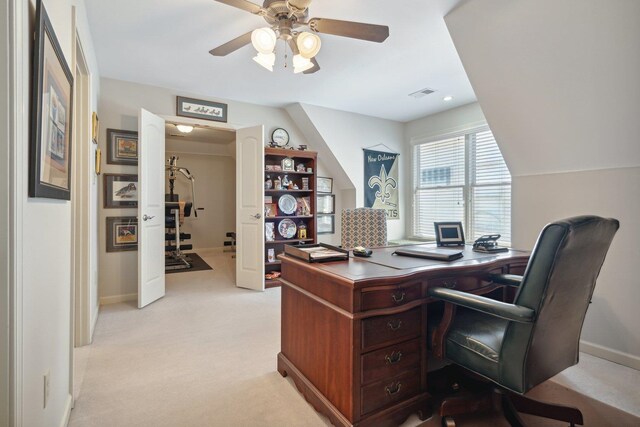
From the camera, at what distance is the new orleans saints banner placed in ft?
16.3

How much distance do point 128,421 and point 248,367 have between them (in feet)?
2.36

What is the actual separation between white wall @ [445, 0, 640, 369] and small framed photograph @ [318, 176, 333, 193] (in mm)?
2714

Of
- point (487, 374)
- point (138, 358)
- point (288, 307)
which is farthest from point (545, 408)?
point (138, 358)

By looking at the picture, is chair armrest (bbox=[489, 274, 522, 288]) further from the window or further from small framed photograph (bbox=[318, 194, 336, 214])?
small framed photograph (bbox=[318, 194, 336, 214])

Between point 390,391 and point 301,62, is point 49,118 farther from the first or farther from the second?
point 390,391

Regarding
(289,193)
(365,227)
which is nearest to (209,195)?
(289,193)

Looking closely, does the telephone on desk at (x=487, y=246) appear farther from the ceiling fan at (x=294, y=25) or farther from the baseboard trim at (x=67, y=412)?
the baseboard trim at (x=67, y=412)

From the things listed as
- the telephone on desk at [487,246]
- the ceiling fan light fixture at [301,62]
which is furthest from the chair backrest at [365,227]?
the ceiling fan light fixture at [301,62]

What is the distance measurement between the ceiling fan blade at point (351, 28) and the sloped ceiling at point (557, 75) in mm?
729

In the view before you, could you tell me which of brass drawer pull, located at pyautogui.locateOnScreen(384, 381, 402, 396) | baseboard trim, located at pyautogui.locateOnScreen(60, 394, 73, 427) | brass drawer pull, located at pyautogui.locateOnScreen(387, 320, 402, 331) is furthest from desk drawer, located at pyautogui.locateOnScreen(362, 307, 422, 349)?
baseboard trim, located at pyautogui.locateOnScreen(60, 394, 73, 427)

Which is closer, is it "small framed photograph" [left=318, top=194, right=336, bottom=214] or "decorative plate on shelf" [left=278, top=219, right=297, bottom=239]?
"decorative plate on shelf" [left=278, top=219, right=297, bottom=239]

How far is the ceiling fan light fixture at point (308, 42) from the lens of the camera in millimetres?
2016

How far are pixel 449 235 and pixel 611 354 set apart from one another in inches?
54.6

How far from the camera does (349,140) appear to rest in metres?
4.77
